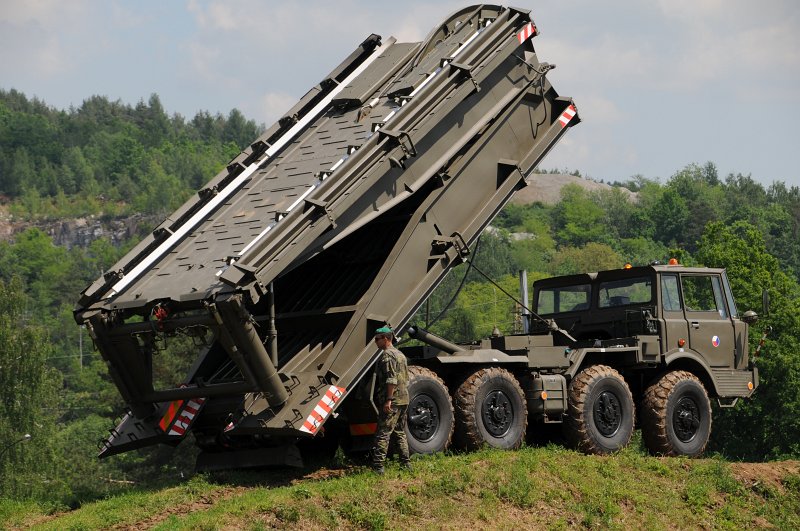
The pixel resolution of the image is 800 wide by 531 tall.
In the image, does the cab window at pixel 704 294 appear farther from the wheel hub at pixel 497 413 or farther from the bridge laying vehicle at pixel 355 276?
the wheel hub at pixel 497 413

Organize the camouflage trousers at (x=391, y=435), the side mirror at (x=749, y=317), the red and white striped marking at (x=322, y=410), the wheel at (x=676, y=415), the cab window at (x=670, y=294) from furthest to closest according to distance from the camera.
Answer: the side mirror at (x=749, y=317), the cab window at (x=670, y=294), the wheel at (x=676, y=415), the camouflage trousers at (x=391, y=435), the red and white striped marking at (x=322, y=410)

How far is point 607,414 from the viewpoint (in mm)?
15336

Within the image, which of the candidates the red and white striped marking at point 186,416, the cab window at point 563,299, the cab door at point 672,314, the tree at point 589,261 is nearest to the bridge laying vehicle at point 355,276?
the red and white striped marking at point 186,416

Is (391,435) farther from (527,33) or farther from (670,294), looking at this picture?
(527,33)

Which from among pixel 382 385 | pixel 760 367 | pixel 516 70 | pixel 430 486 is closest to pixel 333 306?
pixel 382 385

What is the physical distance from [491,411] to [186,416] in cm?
366

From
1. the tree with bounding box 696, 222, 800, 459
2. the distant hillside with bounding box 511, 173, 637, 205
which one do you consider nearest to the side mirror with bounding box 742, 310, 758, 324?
the tree with bounding box 696, 222, 800, 459

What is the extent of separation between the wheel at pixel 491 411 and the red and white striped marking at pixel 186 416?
3046mm

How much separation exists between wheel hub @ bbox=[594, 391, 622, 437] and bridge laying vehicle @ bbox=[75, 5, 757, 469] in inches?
1.2

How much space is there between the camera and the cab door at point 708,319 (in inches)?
656

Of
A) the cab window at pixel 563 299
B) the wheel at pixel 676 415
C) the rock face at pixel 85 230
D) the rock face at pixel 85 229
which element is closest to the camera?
the wheel at pixel 676 415

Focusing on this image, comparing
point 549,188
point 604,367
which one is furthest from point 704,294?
point 549,188

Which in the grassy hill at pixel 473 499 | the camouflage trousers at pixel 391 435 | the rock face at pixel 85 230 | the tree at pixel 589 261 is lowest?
the grassy hill at pixel 473 499

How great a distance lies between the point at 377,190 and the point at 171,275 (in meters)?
2.51
